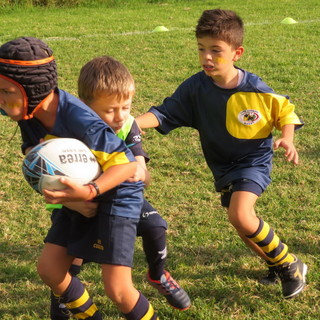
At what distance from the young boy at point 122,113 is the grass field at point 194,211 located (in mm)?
384

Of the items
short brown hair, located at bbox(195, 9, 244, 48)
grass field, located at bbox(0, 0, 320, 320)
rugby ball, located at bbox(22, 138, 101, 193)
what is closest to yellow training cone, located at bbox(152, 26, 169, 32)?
grass field, located at bbox(0, 0, 320, 320)

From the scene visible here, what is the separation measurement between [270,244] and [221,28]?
57.1 inches

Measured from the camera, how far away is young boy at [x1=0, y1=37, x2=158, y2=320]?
9.82 ft

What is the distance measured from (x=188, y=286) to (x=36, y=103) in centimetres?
173

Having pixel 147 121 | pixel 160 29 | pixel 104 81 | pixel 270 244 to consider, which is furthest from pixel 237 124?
pixel 160 29

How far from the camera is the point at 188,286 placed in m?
4.14

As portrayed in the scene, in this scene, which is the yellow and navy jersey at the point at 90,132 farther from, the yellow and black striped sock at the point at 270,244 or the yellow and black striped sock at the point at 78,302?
the yellow and black striped sock at the point at 270,244

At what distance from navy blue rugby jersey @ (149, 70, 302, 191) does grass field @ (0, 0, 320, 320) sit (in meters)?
0.68

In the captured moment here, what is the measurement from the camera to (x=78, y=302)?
3469mm

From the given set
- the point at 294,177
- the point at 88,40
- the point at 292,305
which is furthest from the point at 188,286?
the point at 88,40

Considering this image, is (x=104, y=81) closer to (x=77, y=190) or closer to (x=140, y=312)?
(x=77, y=190)

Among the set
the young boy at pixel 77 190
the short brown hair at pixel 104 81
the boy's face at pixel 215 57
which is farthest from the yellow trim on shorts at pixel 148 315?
the boy's face at pixel 215 57

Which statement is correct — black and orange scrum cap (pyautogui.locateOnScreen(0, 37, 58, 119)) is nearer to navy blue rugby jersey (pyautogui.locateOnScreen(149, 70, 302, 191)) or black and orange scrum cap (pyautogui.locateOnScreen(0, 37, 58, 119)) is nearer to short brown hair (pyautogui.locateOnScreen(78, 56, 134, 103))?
short brown hair (pyautogui.locateOnScreen(78, 56, 134, 103))

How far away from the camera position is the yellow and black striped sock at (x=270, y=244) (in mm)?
3920
